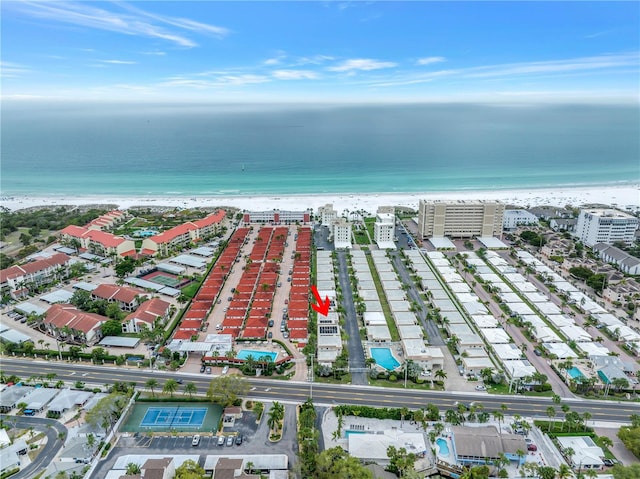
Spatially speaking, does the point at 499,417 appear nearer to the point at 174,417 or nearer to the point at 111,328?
the point at 174,417

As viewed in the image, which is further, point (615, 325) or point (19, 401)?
point (615, 325)

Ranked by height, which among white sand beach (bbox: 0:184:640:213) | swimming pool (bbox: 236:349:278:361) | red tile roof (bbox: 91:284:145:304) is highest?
white sand beach (bbox: 0:184:640:213)

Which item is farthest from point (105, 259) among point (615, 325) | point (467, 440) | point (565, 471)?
point (615, 325)

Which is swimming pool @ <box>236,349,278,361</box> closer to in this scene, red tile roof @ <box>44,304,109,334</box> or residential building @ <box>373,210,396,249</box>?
red tile roof @ <box>44,304,109,334</box>

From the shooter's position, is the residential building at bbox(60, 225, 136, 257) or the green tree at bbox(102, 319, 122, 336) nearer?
the green tree at bbox(102, 319, 122, 336)

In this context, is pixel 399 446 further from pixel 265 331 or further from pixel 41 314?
pixel 41 314

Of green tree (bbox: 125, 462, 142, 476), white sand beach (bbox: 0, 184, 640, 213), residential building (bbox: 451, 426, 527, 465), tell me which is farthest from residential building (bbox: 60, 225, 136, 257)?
residential building (bbox: 451, 426, 527, 465)

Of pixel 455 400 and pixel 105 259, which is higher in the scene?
pixel 105 259

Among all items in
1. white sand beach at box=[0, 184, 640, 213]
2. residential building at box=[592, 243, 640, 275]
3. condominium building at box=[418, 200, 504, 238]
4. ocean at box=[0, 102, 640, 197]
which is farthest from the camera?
ocean at box=[0, 102, 640, 197]

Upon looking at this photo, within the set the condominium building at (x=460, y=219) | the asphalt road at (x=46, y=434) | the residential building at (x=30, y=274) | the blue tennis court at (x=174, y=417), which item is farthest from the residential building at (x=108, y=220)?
the condominium building at (x=460, y=219)
